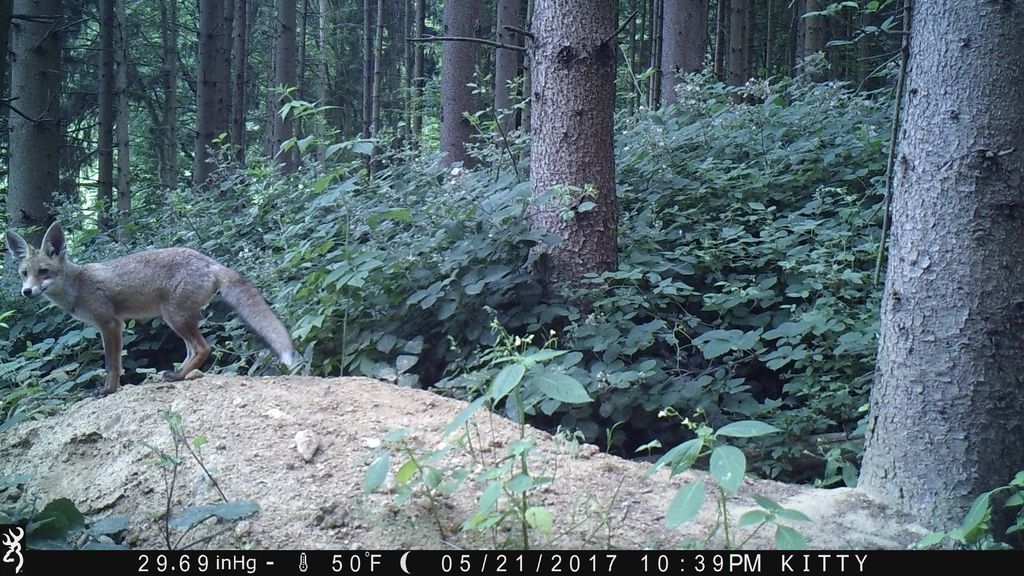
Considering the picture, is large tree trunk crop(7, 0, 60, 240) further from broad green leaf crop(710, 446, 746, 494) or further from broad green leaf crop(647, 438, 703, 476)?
broad green leaf crop(710, 446, 746, 494)

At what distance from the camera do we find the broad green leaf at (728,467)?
2.91 m

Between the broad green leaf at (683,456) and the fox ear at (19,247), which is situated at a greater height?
the fox ear at (19,247)

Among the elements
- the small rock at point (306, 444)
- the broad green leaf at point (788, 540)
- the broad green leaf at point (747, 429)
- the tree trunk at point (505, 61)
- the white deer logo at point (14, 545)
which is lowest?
the white deer logo at point (14, 545)

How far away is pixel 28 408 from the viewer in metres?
5.94

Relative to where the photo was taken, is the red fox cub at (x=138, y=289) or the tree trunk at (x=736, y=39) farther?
the tree trunk at (x=736, y=39)

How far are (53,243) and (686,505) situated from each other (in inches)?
230

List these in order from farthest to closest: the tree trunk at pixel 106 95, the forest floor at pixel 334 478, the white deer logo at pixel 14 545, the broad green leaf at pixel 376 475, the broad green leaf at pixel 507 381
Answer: the tree trunk at pixel 106 95
the forest floor at pixel 334 478
the white deer logo at pixel 14 545
the broad green leaf at pixel 376 475
the broad green leaf at pixel 507 381

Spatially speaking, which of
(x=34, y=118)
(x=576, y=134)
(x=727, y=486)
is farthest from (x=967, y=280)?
(x=34, y=118)

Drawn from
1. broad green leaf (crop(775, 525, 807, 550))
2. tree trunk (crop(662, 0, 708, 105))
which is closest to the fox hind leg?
broad green leaf (crop(775, 525, 807, 550))

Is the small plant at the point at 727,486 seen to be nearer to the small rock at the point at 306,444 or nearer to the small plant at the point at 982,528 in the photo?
the small plant at the point at 982,528

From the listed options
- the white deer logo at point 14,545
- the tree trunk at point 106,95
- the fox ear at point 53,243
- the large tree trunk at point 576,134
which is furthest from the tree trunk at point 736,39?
the white deer logo at point 14,545

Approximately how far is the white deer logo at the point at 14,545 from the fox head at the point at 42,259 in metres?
3.35

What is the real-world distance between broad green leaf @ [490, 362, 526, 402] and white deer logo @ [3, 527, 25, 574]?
2246 mm

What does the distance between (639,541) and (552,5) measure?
16.0ft
